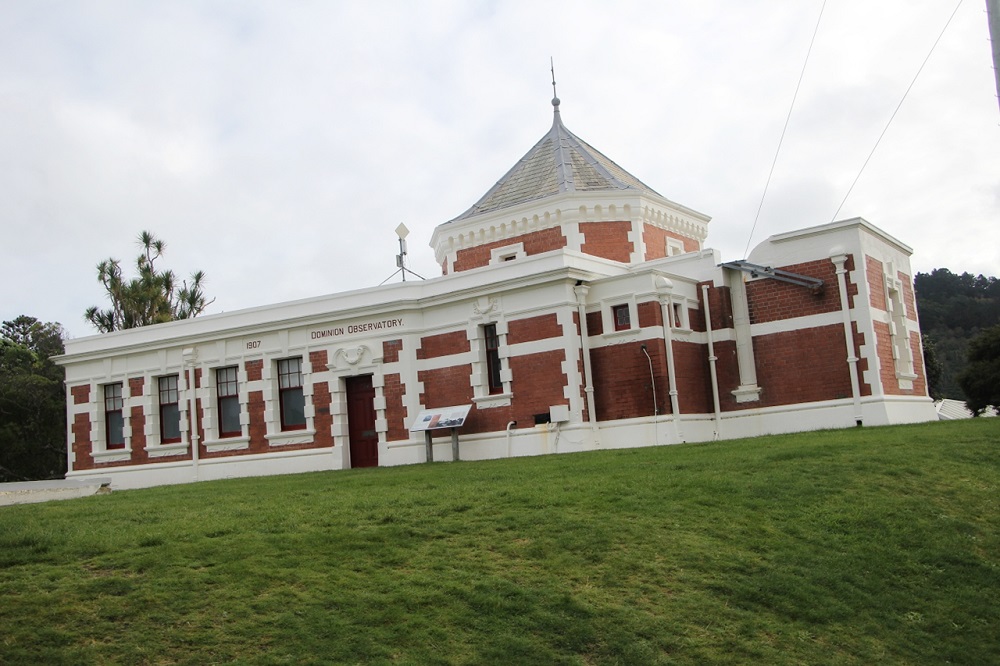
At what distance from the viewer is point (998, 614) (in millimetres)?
10875

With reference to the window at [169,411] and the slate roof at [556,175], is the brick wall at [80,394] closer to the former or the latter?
the window at [169,411]

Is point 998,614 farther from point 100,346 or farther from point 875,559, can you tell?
point 100,346

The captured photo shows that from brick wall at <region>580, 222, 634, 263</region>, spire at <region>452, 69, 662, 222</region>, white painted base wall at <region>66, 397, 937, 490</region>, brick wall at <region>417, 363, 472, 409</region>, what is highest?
spire at <region>452, 69, 662, 222</region>

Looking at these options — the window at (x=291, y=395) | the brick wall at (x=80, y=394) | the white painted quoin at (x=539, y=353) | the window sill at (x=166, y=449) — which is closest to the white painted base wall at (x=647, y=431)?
the white painted quoin at (x=539, y=353)

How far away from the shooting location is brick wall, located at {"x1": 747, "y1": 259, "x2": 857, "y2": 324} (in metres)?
24.8

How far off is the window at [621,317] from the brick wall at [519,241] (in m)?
4.89

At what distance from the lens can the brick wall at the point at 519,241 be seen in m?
30.1

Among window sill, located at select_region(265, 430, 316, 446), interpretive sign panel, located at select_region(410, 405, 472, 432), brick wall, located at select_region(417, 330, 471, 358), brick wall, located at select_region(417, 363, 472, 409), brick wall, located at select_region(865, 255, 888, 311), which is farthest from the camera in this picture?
window sill, located at select_region(265, 430, 316, 446)

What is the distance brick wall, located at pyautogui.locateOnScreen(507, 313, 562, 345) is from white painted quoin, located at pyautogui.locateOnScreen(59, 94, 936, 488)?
4 centimetres

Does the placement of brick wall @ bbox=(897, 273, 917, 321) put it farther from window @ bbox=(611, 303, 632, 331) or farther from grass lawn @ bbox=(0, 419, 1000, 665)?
grass lawn @ bbox=(0, 419, 1000, 665)

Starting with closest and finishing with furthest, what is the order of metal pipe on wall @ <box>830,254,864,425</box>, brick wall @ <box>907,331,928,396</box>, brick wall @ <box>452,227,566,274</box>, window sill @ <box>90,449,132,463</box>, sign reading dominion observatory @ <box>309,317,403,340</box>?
metal pipe on wall @ <box>830,254,864,425</box>, brick wall @ <box>907,331,928,396</box>, sign reading dominion observatory @ <box>309,317,403,340</box>, brick wall @ <box>452,227,566,274</box>, window sill @ <box>90,449,132,463</box>

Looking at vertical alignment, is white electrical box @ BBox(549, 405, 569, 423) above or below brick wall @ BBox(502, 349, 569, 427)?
below

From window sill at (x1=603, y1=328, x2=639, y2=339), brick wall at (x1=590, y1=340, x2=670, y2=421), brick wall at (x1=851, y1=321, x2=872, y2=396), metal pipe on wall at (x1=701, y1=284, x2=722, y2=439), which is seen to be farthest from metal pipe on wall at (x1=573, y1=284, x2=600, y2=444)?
brick wall at (x1=851, y1=321, x2=872, y2=396)

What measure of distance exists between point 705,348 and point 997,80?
13.1m
